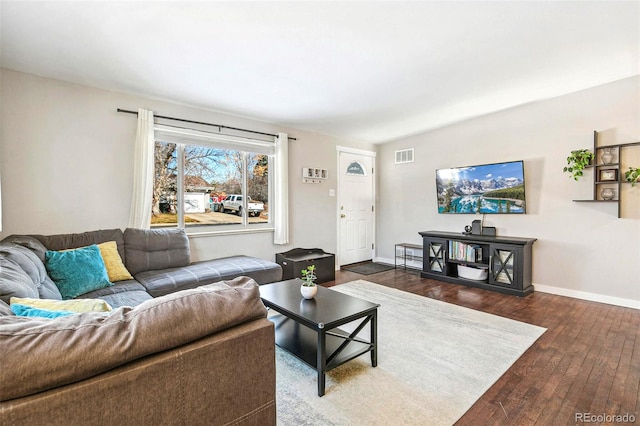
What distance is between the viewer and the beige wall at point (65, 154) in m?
2.71

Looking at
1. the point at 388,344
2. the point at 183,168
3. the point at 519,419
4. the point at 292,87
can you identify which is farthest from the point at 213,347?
the point at 183,168

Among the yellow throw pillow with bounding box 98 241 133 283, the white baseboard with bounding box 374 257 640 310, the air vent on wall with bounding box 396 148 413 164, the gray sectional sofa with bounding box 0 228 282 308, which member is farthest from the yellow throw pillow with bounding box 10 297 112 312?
the air vent on wall with bounding box 396 148 413 164

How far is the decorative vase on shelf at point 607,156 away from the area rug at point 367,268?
10.4ft

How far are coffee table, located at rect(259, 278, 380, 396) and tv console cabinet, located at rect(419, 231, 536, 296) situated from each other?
256cm

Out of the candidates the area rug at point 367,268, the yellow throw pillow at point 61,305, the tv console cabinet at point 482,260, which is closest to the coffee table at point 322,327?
the yellow throw pillow at point 61,305

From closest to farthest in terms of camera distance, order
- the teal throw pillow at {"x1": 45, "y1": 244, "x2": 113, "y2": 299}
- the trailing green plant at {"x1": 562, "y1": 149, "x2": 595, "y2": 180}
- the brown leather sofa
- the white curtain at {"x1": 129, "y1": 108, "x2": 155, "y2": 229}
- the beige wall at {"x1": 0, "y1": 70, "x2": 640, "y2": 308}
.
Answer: the brown leather sofa, the teal throw pillow at {"x1": 45, "y1": 244, "x2": 113, "y2": 299}, the beige wall at {"x1": 0, "y1": 70, "x2": 640, "y2": 308}, the white curtain at {"x1": 129, "y1": 108, "x2": 155, "y2": 229}, the trailing green plant at {"x1": 562, "y1": 149, "x2": 595, "y2": 180}

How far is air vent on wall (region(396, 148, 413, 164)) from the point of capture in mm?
5391

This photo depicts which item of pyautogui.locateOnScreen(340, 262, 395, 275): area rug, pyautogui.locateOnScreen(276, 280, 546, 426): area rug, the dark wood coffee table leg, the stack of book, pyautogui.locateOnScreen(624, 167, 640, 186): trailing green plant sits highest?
pyautogui.locateOnScreen(624, 167, 640, 186): trailing green plant

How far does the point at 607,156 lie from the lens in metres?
3.37

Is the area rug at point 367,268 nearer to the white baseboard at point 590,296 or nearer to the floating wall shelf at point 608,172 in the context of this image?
the white baseboard at point 590,296

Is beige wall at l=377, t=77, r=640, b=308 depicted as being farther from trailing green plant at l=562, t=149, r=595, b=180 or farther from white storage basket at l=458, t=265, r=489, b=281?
white storage basket at l=458, t=265, r=489, b=281

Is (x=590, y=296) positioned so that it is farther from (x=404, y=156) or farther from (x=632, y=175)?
(x=404, y=156)

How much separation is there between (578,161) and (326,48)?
324 cm

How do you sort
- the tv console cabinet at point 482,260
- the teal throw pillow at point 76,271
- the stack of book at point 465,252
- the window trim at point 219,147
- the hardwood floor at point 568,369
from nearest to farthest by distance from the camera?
the hardwood floor at point 568,369, the teal throw pillow at point 76,271, the window trim at point 219,147, the tv console cabinet at point 482,260, the stack of book at point 465,252
